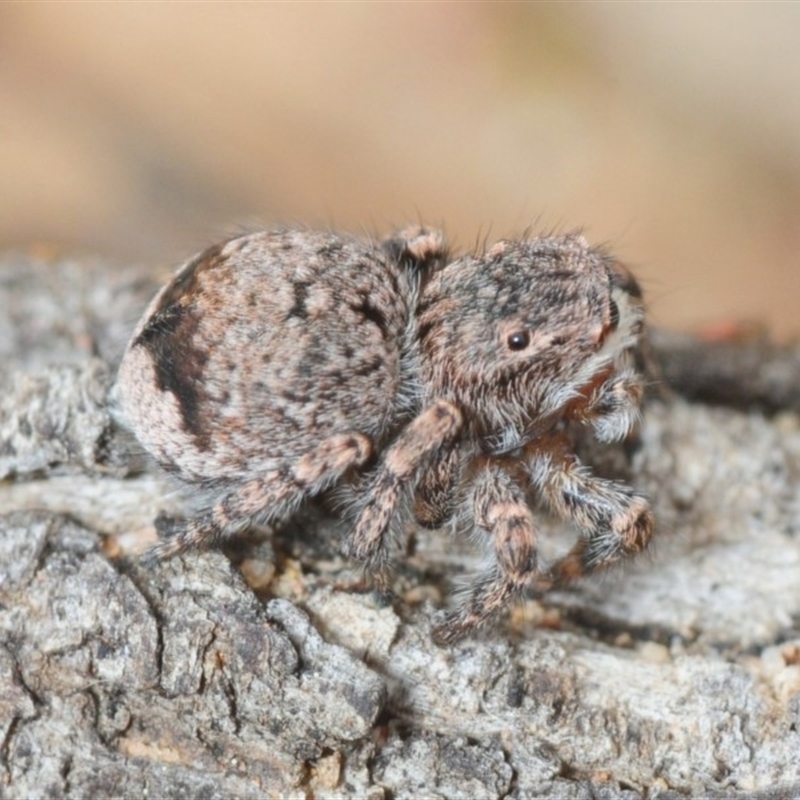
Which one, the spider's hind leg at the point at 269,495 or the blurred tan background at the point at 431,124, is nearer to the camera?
the spider's hind leg at the point at 269,495

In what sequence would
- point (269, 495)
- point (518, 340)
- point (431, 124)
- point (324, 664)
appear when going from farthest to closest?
point (431, 124)
point (518, 340)
point (269, 495)
point (324, 664)

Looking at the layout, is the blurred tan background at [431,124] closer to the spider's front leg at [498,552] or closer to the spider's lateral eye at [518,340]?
the spider's lateral eye at [518,340]

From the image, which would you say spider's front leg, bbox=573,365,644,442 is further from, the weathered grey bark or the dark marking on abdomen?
the dark marking on abdomen

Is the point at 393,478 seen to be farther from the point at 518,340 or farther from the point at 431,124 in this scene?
the point at 431,124

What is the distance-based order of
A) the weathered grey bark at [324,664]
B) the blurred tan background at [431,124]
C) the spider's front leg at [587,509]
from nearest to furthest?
1. the weathered grey bark at [324,664]
2. the spider's front leg at [587,509]
3. the blurred tan background at [431,124]

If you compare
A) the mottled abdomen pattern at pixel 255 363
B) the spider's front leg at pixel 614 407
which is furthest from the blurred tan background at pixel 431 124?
the mottled abdomen pattern at pixel 255 363

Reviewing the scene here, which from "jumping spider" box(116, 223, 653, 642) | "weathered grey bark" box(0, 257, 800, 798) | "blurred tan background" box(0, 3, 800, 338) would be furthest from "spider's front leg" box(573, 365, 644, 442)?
"blurred tan background" box(0, 3, 800, 338)

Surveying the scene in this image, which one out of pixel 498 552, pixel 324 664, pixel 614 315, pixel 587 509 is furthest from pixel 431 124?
pixel 324 664
